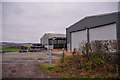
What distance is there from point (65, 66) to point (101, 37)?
689cm

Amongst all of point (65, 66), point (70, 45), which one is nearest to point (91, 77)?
point (65, 66)

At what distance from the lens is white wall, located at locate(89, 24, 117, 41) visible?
10284 mm

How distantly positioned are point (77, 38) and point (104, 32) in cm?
514

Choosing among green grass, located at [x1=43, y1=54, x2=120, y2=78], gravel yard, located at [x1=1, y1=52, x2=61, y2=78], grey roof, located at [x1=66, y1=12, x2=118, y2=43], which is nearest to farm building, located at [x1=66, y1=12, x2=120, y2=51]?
grey roof, located at [x1=66, y1=12, x2=118, y2=43]

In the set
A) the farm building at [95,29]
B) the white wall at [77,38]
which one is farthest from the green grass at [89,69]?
the white wall at [77,38]

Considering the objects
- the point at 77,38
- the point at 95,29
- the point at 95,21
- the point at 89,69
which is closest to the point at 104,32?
the point at 95,29

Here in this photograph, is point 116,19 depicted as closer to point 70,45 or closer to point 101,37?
point 101,37

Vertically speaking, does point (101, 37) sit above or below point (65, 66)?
above

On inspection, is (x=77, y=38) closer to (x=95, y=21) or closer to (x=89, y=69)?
(x=95, y=21)

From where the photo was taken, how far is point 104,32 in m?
11.4

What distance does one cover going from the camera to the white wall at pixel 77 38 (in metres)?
Result: 14.6

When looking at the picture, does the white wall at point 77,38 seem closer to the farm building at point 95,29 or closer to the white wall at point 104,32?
the farm building at point 95,29

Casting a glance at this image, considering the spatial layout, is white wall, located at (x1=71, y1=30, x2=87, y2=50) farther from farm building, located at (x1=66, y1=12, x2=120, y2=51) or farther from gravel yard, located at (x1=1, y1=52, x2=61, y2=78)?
gravel yard, located at (x1=1, y1=52, x2=61, y2=78)

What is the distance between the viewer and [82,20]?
14.6 metres
